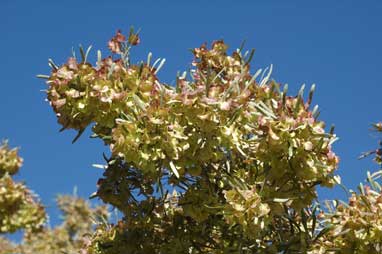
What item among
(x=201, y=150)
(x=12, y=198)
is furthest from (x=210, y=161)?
(x=12, y=198)

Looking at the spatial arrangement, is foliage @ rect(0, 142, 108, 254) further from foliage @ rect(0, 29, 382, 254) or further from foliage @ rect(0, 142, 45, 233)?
foliage @ rect(0, 29, 382, 254)

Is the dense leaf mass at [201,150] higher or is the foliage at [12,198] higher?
the foliage at [12,198]

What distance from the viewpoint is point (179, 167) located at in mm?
3064

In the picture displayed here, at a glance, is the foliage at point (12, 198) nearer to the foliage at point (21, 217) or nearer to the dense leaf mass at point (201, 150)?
the foliage at point (21, 217)

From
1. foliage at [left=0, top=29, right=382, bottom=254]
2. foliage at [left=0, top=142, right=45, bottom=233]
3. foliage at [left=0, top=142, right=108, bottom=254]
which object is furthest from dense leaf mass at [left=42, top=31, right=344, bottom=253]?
foliage at [left=0, top=142, right=45, bottom=233]

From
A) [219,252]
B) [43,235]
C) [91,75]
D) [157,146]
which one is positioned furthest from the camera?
[43,235]

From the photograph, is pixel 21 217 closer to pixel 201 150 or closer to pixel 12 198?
pixel 12 198

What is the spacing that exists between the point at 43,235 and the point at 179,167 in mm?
12900

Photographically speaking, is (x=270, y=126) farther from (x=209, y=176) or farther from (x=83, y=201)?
(x=83, y=201)

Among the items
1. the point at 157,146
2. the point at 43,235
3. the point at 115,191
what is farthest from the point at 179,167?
the point at 43,235

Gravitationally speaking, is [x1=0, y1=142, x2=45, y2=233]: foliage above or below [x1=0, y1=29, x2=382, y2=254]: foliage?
above

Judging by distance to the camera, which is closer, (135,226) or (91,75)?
(91,75)

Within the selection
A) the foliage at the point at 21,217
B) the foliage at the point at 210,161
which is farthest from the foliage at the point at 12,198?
the foliage at the point at 210,161

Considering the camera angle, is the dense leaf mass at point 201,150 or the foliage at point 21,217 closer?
the dense leaf mass at point 201,150
